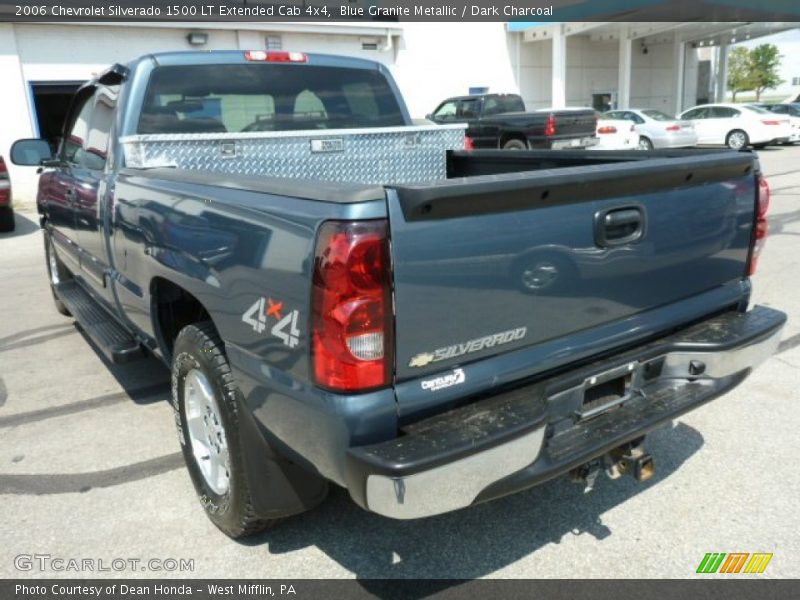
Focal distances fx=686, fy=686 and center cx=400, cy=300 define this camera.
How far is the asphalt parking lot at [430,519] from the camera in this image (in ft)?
8.95

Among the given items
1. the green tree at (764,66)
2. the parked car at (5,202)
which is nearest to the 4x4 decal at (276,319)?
the parked car at (5,202)

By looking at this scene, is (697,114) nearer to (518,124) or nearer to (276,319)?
(518,124)

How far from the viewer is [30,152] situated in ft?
17.2

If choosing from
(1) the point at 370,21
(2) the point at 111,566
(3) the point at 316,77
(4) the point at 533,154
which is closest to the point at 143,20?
(1) the point at 370,21

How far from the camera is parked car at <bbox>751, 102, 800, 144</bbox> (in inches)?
854

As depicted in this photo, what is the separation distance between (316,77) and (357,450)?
313 cm

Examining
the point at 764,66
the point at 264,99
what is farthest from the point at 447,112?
the point at 764,66

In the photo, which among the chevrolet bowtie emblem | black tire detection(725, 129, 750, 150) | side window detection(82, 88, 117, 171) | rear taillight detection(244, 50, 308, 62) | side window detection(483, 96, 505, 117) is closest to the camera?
the chevrolet bowtie emblem

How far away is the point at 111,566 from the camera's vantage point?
2.79 meters

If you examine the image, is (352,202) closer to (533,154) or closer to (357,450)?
(357,450)

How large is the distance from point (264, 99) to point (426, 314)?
2728 mm

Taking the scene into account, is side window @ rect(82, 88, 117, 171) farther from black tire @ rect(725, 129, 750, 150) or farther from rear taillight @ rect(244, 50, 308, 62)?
black tire @ rect(725, 129, 750, 150)

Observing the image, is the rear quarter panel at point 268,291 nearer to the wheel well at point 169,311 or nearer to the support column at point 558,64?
the wheel well at point 169,311

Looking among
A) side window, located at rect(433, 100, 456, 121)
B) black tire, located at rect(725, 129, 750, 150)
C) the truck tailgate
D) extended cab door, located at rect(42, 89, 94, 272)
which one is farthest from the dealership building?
the truck tailgate
